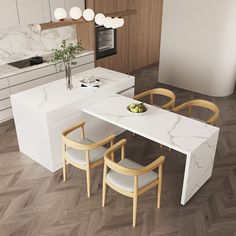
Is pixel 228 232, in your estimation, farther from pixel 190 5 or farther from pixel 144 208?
pixel 190 5

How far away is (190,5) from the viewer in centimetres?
562

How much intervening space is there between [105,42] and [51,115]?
324 cm

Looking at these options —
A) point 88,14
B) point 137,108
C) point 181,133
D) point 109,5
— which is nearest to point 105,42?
point 109,5

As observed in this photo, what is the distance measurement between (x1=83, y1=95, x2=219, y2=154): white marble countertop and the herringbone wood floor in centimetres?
70

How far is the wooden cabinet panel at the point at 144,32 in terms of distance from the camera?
680 cm

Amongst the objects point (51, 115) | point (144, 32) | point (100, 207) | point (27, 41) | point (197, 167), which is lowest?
point (100, 207)

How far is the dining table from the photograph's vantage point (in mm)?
3139

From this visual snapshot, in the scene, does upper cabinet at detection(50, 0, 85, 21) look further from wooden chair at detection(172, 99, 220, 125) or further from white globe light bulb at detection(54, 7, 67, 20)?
wooden chair at detection(172, 99, 220, 125)

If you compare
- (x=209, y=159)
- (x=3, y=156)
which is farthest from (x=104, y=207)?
(x=3, y=156)

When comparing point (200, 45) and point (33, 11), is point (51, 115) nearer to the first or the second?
point (33, 11)

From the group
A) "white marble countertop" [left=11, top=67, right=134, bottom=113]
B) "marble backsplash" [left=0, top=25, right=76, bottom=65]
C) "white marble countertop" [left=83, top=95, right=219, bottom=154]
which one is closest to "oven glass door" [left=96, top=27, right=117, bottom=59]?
"marble backsplash" [left=0, top=25, right=76, bottom=65]

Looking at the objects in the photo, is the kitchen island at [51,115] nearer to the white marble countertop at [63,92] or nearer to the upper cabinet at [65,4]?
the white marble countertop at [63,92]

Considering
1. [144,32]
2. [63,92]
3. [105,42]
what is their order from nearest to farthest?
[63,92] → [105,42] → [144,32]

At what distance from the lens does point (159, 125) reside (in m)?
3.46
